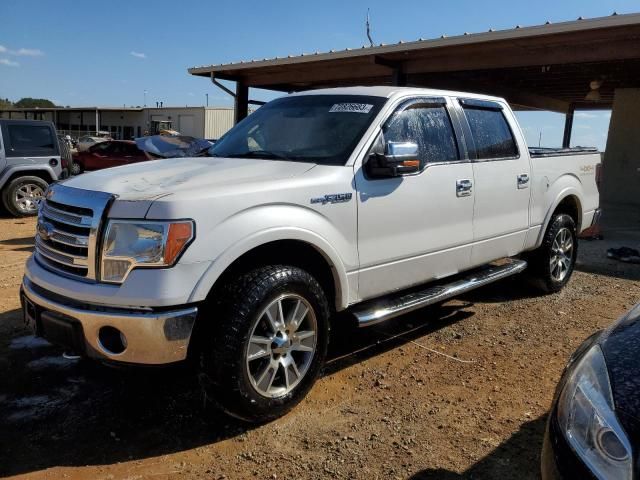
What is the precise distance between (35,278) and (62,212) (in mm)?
431

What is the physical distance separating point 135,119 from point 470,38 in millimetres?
44161

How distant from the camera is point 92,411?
11.0 feet

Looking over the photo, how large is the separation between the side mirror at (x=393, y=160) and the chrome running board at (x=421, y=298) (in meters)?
0.91

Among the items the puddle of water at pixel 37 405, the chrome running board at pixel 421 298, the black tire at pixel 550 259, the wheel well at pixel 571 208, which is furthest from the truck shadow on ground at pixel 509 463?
the wheel well at pixel 571 208

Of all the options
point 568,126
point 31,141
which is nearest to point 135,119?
point 568,126

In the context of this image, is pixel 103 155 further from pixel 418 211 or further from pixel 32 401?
pixel 418 211

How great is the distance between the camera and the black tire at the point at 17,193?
10.6m

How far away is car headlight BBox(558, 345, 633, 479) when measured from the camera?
1670 millimetres

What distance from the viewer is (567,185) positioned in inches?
234

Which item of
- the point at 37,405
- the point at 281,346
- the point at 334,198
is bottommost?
the point at 37,405

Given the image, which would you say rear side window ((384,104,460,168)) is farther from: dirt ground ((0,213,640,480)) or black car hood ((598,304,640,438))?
black car hood ((598,304,640,438))

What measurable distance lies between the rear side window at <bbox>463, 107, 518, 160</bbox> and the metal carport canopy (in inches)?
183

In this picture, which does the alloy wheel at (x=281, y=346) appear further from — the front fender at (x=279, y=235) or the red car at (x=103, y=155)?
the red car at (x=103, y=155)

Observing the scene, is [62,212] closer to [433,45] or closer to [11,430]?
[11,430]
